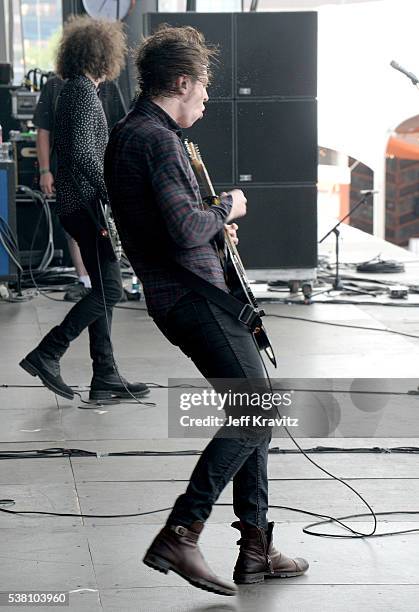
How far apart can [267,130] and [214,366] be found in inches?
256

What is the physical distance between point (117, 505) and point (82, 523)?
24 cm

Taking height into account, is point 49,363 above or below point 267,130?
below

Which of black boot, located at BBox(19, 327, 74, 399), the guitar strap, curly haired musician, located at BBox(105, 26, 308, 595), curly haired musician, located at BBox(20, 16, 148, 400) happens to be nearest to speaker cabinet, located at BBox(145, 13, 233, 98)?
curly haired musician, located at BBox(20, 16, 148, 400)

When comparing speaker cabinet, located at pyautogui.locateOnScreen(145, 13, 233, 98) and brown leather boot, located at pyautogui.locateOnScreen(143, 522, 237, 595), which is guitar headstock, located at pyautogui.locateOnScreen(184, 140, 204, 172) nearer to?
brown leather boot, located at pyautogui.locateOnScreen(143, 522, 237, 595)

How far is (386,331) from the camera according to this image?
8.20 meters

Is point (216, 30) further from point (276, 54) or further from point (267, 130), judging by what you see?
point (267, 130)

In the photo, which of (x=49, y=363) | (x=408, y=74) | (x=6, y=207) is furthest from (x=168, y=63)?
(x=6, y=207)

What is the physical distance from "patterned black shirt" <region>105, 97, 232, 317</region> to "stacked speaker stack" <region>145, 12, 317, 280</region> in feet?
20.1

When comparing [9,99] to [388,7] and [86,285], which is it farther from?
[388,7]

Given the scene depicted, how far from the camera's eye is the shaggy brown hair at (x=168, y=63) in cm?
344

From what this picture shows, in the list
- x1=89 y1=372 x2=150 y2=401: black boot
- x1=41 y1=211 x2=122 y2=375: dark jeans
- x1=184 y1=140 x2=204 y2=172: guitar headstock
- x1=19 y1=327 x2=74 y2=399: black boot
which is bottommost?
x1=89 y1=372 x2=150 y2=401: black boot

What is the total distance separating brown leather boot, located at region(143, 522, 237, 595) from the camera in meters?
3.39

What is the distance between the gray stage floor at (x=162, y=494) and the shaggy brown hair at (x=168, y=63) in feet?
4.91

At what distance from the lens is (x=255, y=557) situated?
11.6 ft
